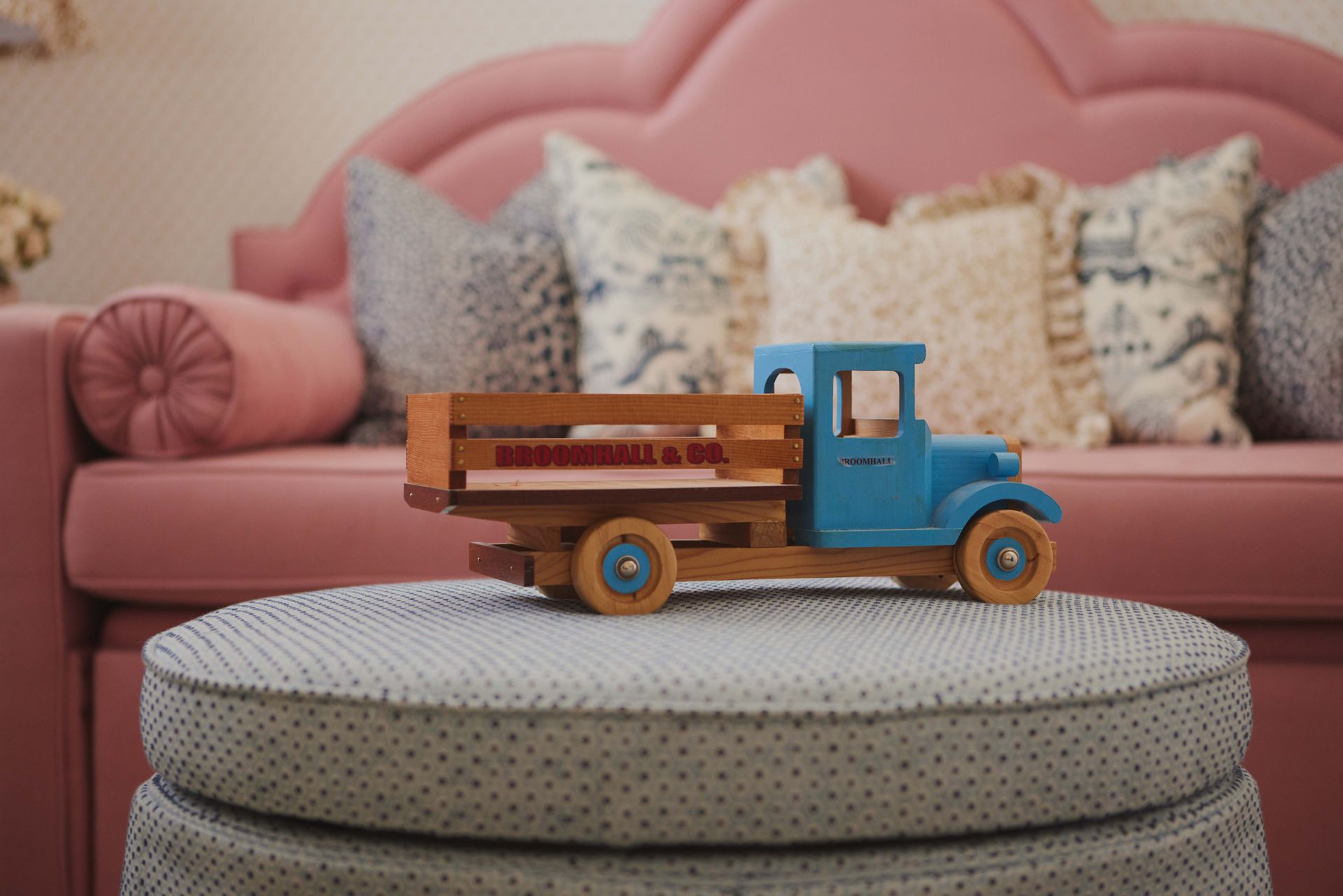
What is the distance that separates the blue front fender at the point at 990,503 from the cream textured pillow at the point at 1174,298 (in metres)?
0.86

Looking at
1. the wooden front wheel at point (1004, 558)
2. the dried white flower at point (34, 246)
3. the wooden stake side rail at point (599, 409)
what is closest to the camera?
the wooden stake side rail at point (599, 409)

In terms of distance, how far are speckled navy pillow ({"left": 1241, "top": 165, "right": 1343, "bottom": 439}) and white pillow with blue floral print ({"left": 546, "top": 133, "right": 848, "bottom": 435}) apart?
2.54 ft

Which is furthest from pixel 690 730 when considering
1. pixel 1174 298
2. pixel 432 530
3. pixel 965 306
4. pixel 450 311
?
pixel 1174 298

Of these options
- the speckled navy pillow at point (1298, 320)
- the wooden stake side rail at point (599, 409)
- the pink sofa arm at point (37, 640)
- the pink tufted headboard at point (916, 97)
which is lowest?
the pink sofa arm at point (37, 640)

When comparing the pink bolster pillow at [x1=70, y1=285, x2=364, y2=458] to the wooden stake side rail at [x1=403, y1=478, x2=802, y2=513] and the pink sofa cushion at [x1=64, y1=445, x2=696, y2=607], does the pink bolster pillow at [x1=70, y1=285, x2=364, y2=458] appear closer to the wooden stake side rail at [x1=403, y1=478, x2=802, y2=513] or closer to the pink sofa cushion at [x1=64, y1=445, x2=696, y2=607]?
the pink sofa cushion at [x1=64, y1=445, x2=696, y2=607]

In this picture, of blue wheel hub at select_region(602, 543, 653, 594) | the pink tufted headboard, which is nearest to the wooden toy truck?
blue wheel hub at select_region(602, 543, 653, 594)

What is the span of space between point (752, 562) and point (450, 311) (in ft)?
3.39

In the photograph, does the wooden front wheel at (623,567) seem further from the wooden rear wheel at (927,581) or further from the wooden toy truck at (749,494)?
the wooden rear wheel at (927,581)

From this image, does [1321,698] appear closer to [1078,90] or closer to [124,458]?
[1078,90]

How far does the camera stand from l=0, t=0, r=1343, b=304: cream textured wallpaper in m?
2.31

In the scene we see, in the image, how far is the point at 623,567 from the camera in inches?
31.7

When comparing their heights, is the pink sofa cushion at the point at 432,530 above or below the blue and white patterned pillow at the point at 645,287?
below

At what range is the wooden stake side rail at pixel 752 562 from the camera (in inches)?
32.4

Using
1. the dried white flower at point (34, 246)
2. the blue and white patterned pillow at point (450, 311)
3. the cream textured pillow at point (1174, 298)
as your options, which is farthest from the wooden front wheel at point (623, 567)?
the dried white flower at point (34, 246)
